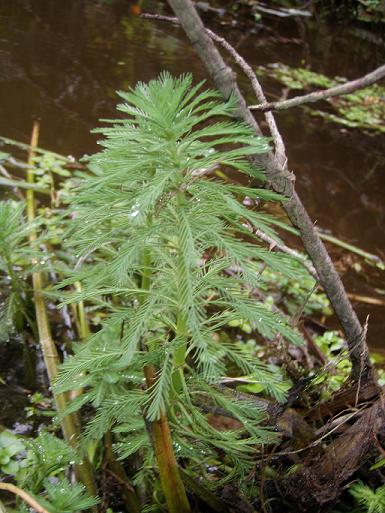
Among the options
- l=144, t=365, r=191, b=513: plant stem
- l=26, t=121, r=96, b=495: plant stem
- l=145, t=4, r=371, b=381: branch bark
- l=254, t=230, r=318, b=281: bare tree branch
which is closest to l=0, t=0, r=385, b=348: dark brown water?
l=145, t=4, r=371, b=381: branch bark

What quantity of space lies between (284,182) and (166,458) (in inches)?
33.2

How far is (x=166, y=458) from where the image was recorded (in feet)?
4.82

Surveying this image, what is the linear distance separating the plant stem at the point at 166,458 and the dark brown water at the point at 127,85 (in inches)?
75.7

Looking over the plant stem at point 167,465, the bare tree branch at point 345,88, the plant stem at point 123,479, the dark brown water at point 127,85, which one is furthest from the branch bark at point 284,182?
the dark brown water at point 127,85

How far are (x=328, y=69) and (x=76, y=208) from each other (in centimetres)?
773

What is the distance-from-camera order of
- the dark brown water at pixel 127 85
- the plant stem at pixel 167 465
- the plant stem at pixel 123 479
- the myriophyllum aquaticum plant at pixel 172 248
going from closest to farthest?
1. the myriophyllum aquaticum plant at pixel 172 248
2. the plant stem at pixel 167 465
3. the plant stem at pixel 123 479
4. the dark brown water at pixel 127 85

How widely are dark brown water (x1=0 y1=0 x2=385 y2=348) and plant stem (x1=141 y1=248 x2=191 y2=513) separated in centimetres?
192

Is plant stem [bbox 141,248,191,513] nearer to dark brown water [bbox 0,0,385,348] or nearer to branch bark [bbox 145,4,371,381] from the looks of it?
branch bark [bbox 145,4,371,381]

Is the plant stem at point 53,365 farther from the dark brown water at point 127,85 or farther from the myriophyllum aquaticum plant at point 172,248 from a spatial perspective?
the dark brown water at point 127,85

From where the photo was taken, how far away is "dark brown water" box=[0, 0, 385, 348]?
13.8 feet

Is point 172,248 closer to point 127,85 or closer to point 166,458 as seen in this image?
point 166,458

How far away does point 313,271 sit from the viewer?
192cm

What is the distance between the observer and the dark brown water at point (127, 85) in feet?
13.8

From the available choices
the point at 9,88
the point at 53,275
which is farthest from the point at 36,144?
the point at 53,275
